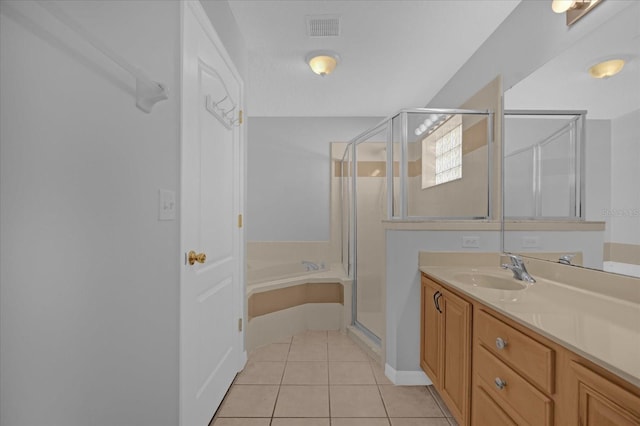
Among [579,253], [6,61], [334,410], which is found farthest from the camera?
[334,410]

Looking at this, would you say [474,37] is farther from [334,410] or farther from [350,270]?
[334,410]

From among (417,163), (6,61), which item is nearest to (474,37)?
(417,163)

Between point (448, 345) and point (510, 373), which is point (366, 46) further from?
point (510, 373)

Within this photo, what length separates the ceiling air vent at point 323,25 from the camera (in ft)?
6.67

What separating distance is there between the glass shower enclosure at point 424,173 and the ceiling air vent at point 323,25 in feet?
2.48

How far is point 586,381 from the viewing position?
2.52ft

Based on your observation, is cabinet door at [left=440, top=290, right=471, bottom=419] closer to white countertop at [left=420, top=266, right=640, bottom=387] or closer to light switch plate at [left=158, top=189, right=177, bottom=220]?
white countertop at [left=420, top=266, right=640, bottom=387]

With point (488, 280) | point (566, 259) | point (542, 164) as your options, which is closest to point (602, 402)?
point (566, 259)

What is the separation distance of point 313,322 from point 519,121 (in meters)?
2.46

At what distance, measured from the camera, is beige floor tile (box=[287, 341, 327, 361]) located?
7.94ft

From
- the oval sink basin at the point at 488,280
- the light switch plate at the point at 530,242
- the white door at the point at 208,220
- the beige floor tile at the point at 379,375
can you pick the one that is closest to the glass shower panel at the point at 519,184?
the light switch plate at the point at 530,242

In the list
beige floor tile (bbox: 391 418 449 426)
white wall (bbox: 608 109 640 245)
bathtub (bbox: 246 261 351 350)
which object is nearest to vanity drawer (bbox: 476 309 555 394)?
white wall (bbox: 608 109 640 245)

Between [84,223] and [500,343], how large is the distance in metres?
1.43

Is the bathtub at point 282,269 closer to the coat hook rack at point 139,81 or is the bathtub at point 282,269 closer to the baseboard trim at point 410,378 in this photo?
the baseboard trim at point 410,378
